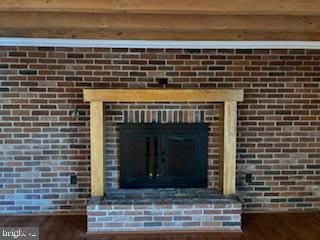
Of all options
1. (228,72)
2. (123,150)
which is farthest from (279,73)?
(123,150)

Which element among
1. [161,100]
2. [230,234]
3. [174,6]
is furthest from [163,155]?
[174,6]

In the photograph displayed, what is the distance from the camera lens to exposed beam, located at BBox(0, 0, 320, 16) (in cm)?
245

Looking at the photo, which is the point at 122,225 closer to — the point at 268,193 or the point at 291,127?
the point at 268,193

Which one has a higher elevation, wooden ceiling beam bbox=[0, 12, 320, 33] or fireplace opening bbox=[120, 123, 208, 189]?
wooden ceiling beam bbox=[0, 12, 320, 33]

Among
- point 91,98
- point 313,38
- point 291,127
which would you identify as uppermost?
point 313,38

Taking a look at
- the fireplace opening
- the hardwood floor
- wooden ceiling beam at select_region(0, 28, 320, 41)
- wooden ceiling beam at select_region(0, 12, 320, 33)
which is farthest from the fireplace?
wooden ceiling beam at select_region(0, 12, 320, 33)

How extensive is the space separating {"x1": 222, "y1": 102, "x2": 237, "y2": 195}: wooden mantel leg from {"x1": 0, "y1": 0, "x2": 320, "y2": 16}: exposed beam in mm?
2033

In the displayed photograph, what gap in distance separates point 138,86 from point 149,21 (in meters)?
1.56

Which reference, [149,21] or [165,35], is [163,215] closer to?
[165,35]

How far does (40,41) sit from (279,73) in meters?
2.98

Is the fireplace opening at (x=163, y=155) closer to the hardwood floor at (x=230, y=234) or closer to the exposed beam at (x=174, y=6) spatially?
the hardwood floor at (x=230, y=234)

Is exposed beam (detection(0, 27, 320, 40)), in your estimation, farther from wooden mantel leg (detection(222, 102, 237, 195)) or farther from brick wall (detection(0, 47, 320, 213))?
wooden mantel leg (detection(222, 102, 237, 195))

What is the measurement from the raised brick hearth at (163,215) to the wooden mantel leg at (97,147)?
206 millimetres

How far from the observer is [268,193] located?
4824 mm
